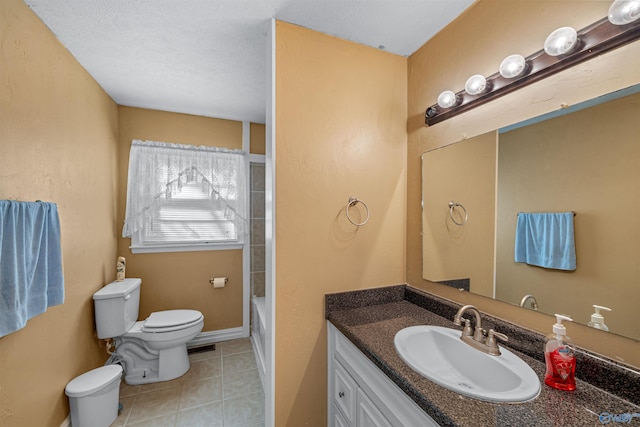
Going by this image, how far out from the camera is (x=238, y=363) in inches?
95.5

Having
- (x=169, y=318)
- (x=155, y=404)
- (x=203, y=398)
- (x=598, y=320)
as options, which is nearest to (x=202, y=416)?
(x=203, y=398)

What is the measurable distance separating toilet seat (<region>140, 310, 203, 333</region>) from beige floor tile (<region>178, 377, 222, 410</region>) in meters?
0.47

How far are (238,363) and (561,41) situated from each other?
2996mm

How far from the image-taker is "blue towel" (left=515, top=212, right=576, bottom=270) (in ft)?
2.98

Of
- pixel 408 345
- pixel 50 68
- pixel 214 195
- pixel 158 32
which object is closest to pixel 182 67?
pixel 158 32

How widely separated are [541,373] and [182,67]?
8.38 feet

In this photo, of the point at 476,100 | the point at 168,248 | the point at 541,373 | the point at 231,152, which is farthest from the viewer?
the point at 231,152

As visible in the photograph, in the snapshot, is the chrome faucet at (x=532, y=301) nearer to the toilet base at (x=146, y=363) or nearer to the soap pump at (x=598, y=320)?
the soap pump at (x=598, y=320)

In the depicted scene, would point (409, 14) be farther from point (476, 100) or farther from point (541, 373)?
point (541, 373)

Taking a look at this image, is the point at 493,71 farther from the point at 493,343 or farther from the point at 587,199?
the point at 493,343

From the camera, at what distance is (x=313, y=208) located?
4.64ft

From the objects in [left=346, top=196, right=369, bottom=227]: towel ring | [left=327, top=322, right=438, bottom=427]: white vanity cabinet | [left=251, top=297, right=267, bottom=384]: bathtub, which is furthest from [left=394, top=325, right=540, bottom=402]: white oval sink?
[left=251, top=297, right=267, bottom=384]: bathtub

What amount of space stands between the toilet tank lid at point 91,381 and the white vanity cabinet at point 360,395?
4.84ft

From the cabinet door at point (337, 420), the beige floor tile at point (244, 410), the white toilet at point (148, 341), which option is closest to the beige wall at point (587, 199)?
the cabinet door at point (337, 420)
